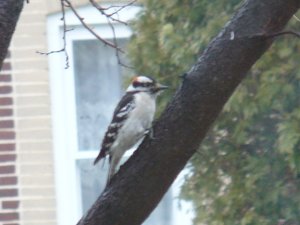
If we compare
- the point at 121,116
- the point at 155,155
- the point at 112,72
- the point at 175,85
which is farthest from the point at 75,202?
the point at 155,155

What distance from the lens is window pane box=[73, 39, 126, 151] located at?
9.48 m

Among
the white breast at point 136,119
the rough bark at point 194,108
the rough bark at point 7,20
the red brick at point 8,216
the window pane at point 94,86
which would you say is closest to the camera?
the rough bark at point 194,108

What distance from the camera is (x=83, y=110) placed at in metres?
9.48

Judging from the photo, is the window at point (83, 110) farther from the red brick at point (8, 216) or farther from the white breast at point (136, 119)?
the white breast at point (136, 119)

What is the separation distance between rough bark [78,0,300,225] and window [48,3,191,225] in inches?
195

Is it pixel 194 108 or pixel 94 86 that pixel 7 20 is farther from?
pixel 94 86

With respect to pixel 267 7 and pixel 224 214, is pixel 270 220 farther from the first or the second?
pixel 267 7

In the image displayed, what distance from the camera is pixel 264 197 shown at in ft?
21.6

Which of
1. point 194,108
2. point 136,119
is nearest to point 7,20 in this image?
point 194,108

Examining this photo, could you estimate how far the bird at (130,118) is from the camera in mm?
6000

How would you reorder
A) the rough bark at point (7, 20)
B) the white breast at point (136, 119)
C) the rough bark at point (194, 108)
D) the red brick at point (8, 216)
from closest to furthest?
1. the rough bark at point (194, 108)
2. the rough bark at point (7, 20)
3. the white breast at point (136, 119)
4. the red brick at point (8, 216)

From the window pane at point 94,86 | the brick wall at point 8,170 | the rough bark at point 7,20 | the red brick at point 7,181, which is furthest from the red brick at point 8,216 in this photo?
the rough bark at point 7,20

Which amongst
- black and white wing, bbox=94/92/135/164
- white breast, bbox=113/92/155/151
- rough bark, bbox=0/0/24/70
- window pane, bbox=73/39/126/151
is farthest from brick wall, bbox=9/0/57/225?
rough bark, bbox=0/0/24/70

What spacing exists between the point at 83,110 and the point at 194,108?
5365mm
